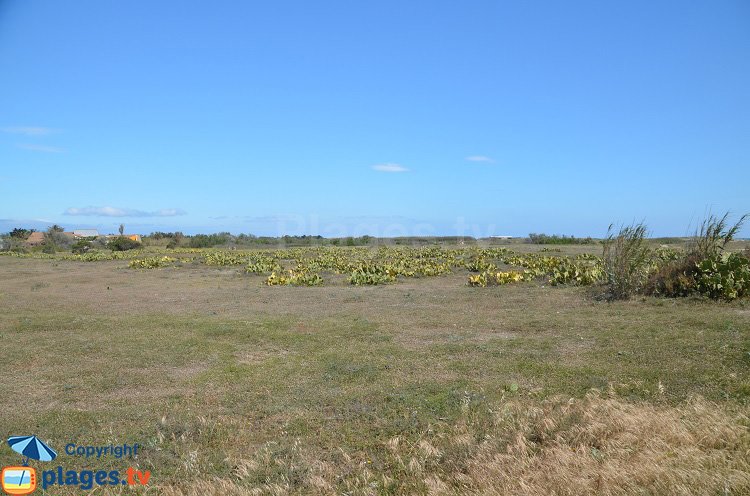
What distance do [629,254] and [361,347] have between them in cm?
637

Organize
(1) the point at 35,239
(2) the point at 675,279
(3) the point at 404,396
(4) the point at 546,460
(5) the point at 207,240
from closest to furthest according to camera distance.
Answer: (4) the point at 546,460 → (3) the point at 404,396 → (2) the point at 675,279 → (5) the point at 207,240 → (1) the point at 35,239

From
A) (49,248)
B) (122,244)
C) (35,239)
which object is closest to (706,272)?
(122,244)

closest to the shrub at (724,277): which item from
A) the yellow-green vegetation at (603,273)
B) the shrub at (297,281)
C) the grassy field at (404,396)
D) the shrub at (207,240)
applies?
the yellow-green vegetation at (603,273)

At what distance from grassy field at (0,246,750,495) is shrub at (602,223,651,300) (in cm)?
49

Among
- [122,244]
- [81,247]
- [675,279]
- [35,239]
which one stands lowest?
[675,279]

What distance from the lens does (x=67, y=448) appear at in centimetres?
422

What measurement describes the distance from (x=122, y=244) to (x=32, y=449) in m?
41.1

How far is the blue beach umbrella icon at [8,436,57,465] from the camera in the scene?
162 inches

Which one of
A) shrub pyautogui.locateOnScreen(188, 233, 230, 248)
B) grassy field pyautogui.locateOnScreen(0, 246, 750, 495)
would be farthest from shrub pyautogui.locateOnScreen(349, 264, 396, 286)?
shrub pyautogui.locateOnScreen(188, 233, 230, 248)

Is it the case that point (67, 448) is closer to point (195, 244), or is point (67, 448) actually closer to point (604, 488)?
point (604, 488)

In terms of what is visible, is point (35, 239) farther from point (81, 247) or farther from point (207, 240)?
point (207, 240)

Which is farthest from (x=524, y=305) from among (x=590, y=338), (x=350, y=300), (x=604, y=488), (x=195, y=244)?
(x=195, y=244)

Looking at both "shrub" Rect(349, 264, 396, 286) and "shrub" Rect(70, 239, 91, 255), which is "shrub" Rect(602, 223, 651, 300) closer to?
"shrub" Rect(349, 264, 396, 286)

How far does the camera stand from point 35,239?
51.0 m
